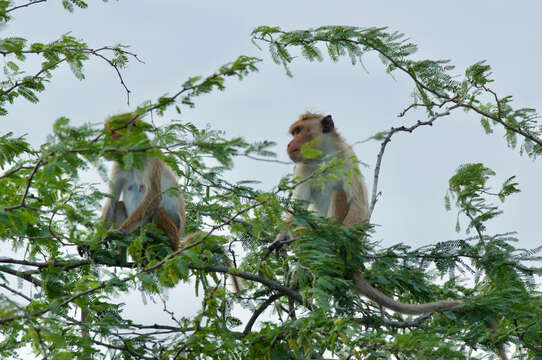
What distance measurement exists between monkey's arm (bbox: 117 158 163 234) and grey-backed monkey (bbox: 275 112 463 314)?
1.26m

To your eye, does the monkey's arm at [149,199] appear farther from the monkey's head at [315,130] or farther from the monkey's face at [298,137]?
the monkey's head at [315,130]

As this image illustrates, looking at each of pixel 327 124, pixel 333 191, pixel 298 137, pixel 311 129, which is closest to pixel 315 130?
pixel 311 129

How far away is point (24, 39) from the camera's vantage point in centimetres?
600

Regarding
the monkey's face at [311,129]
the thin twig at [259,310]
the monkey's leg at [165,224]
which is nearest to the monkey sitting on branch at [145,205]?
the monkey's leg at [165,224]

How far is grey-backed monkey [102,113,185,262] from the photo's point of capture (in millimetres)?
5828

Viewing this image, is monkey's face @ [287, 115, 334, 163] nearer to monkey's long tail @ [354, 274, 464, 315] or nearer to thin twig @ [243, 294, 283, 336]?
monkey's long tail @ [354, 274, 464, 315]

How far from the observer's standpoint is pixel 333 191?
7.33m

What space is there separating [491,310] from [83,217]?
123 inches

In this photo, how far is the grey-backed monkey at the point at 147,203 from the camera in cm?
583

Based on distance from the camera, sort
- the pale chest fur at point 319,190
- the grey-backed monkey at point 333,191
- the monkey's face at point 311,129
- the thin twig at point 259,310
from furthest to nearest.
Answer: the monkey's face at point 311,129, the pale chest fur at point 319,190, the grey-backed monkey at point 333,191, the thin twig at point 259,310

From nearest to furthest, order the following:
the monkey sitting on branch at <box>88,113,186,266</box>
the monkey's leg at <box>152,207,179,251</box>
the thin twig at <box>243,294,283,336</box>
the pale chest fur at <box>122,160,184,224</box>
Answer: the thin twig at <box>243,294,283,336</box> < the monkey sitting on branch at <box>88,113,186,266</box> < the monkey's leg at <box>152,207,179,251</box> < the pale chest fur at <box>122,160,184,224</box>

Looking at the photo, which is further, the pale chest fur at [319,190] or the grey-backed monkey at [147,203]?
the pale chest fur at [319,190]

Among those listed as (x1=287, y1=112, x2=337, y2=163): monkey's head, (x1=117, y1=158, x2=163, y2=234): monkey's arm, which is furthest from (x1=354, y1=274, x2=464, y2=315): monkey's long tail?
(x1=287, y1=112, x2=337, y2=163): monkey's head

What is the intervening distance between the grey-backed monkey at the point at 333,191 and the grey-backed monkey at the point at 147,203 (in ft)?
3.61
